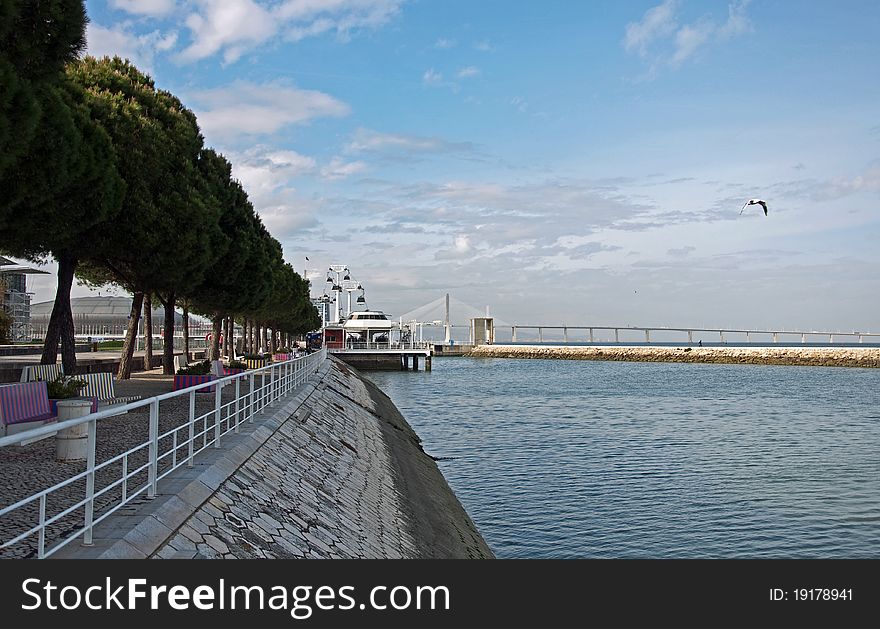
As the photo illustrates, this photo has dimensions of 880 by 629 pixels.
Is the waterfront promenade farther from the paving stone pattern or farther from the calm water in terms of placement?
the calm water

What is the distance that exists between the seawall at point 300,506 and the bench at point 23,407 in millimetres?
3115

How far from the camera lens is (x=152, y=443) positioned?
762 centimetres

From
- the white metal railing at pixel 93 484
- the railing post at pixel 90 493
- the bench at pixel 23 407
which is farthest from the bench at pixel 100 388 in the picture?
the railing post at pixel 90 493

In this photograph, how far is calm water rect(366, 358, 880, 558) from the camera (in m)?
15.6

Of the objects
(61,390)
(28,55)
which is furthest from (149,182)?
(61,390)

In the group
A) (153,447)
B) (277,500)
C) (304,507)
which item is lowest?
(304,507)

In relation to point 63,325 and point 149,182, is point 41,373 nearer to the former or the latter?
point 63,325

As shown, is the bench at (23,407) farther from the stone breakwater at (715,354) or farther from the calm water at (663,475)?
the stone breakwater at (715,354)

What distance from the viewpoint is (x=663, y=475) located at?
22219mm

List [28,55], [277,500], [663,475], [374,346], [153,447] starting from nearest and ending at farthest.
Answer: [153,447] → [277,500] → [28,55] → [663,475] → [374,346]

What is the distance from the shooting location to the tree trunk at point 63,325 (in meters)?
22.0

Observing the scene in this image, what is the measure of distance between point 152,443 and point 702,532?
11.8 meters

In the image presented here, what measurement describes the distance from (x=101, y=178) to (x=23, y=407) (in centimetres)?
825
